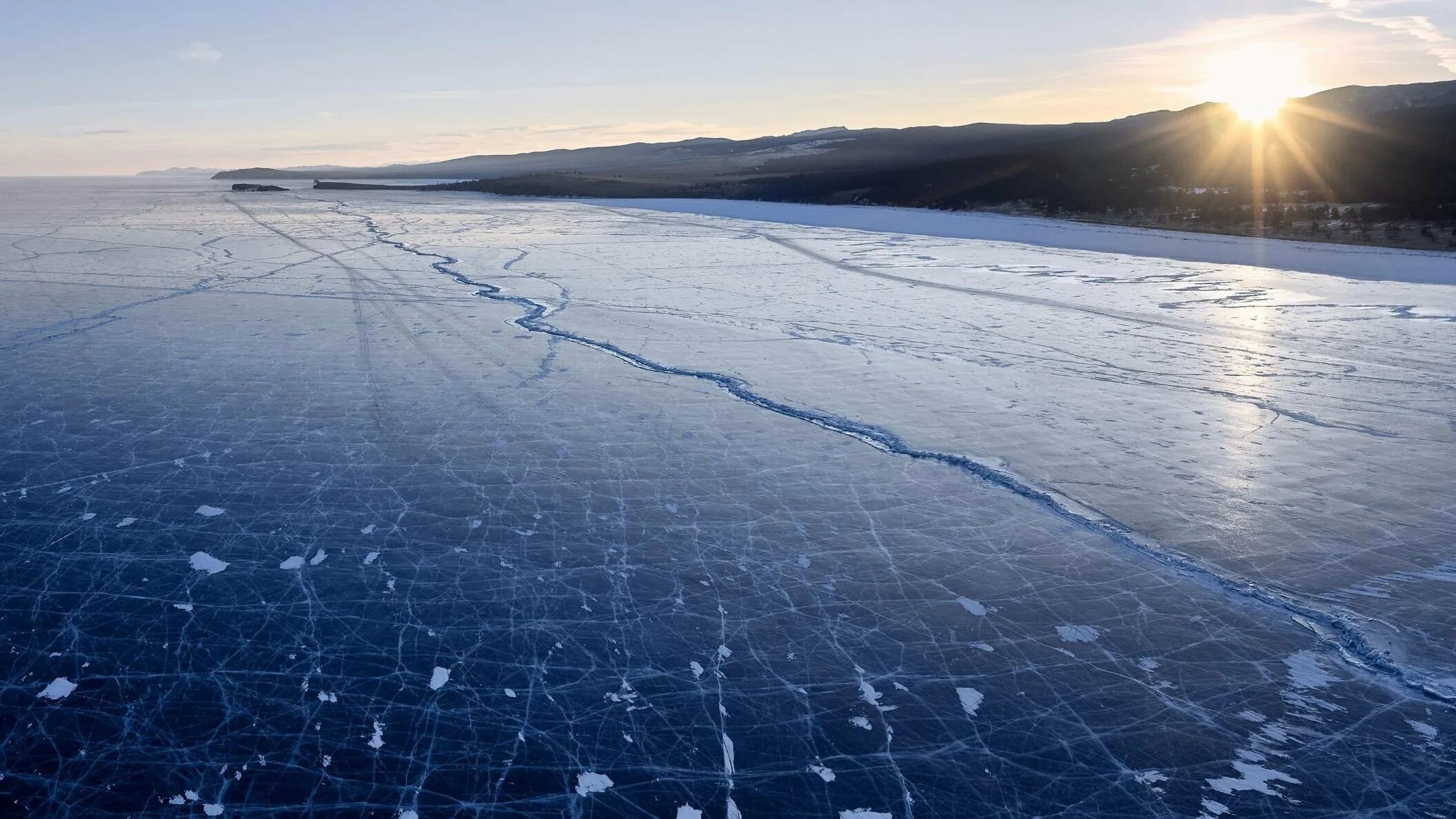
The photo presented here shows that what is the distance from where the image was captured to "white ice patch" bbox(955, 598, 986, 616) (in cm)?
290

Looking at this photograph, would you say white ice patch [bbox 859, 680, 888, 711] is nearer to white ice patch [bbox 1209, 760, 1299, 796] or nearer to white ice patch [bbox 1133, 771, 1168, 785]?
white ice patch [bbox 1133, 771, 1168, 785]

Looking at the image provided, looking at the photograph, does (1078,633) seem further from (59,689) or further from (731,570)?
(59,689)

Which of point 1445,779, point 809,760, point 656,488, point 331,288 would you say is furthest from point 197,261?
point 1445,779

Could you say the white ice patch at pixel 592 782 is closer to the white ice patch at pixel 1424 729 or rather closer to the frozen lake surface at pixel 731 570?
the frozen lake surface at pixel 731 570

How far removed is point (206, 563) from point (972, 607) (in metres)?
2.47

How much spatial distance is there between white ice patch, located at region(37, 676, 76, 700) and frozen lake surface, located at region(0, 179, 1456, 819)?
0.02 metres

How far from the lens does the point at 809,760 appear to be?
2.22m

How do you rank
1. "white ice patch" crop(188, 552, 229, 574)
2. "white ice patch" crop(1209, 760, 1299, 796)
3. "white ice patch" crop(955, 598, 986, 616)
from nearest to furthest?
1. "white ice patch" crop(1209, 760, 1299, 796)
2. "white ice patch" crop(955, 598, 986, 616)
3. "white ice patch" crop(188, 552, 229, 574)

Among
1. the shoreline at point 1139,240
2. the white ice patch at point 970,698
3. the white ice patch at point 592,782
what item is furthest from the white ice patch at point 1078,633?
the shoreline at point 1139,240

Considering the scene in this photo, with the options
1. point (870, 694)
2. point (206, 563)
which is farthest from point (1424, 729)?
point (206, 563)

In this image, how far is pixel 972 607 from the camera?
2.93 metres

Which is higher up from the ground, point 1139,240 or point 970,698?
point 1139,240

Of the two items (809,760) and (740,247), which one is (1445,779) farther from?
(740,247)

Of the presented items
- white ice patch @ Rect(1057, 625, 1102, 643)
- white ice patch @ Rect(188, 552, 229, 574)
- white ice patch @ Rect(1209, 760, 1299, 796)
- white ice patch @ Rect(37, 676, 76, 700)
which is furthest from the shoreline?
white ice patch @ Rect(37, 676, 76, 700)
